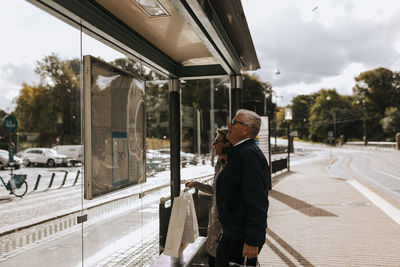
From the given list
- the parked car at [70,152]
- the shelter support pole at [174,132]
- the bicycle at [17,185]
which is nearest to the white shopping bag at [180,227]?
the shelter support pole at [174,132]

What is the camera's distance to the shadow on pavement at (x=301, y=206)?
7.84 m

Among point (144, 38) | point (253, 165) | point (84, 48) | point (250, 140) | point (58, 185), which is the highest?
point (144, 38)

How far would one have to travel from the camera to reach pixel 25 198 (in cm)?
1234

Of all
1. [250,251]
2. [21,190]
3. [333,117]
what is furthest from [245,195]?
[333,117]

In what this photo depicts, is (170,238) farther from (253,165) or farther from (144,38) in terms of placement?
(144,38)

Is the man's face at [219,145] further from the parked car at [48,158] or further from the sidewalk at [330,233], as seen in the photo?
the parked car at [48,158]

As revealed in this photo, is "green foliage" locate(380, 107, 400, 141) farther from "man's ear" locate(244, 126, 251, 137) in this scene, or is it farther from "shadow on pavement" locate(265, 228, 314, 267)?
"man's ear" locate(244, 126, 251, 137)

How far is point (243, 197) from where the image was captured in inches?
91.7

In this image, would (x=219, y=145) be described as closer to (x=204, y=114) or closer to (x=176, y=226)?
(x=176, y=226)

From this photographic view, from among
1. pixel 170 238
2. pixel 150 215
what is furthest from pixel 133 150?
pixel 150 215

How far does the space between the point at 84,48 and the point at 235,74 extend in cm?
283

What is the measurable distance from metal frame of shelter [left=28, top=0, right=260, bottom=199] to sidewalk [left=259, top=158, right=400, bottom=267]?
6.77ft

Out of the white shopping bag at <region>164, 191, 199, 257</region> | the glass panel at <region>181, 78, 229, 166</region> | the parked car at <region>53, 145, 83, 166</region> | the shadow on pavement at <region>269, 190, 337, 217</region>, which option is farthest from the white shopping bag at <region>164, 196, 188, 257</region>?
the parked car at <region>53, 145, 83, 166</region>

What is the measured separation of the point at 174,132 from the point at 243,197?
119 inches
